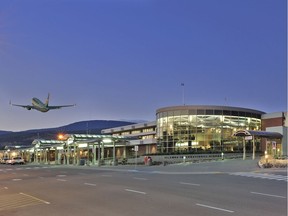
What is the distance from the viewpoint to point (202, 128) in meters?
76.2

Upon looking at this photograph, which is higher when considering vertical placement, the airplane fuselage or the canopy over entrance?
the airplane fuselage

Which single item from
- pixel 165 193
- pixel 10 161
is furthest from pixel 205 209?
pixel 10 161

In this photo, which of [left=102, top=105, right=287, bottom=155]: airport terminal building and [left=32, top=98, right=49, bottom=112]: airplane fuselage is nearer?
[left=32, top=98, right=49, bottom=112]: airplane fuselage

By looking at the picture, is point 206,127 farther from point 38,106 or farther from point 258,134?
point 38,106

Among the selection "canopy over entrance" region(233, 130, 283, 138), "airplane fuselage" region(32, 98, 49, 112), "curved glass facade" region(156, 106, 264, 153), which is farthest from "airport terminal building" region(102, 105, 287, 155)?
"airplane fuselage" region(32, 98, 49, 112)

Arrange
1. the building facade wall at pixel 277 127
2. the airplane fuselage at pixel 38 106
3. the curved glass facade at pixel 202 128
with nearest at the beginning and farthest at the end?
the airplane fuselage at pixel 38 106 → the building facade wall at pixel 277 127 → the curved glass facade at pixel 202 128

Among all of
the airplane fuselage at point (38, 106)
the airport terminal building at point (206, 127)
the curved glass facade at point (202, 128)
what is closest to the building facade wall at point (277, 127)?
the airport terminal building at point (206, 127)

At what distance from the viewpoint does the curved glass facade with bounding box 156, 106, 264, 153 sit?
249ft

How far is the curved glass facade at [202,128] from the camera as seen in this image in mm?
75938

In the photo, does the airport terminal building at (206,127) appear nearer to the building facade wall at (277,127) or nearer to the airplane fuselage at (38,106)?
the building facade wall at (277,127)

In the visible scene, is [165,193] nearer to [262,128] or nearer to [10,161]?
[262,128]

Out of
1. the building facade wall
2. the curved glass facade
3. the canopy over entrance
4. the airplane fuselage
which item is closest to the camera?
the airplane fuselage

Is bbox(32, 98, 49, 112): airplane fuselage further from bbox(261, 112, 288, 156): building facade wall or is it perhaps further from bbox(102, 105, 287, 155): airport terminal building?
bbox(102, 105, 287, 155): airport terminal building

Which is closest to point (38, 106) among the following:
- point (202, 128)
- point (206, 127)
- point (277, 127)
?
point (277, 127)
